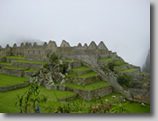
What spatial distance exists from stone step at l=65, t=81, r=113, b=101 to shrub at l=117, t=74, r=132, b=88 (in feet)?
2.74

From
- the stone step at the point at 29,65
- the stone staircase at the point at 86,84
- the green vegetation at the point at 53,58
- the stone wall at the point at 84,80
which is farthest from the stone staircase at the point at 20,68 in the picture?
the stone wall at the point at 84,80

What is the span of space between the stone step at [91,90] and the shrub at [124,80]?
0.84 metres

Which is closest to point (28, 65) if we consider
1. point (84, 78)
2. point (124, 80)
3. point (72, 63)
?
point (72, 63)

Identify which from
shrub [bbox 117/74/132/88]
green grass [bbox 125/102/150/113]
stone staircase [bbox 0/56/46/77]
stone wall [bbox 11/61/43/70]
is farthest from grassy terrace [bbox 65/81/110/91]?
green grass [bbox 125/102/150/113]

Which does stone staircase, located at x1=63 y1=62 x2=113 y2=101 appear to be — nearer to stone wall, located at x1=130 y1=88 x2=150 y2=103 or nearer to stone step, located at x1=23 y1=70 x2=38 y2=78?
stone wall, located at x1=130 y1=88 x2=150 y2=103

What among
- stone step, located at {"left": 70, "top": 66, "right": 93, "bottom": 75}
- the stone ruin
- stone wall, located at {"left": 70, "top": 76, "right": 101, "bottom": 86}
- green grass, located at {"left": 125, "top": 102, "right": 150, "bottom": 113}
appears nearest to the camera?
green grass, located at {"left": 125, "top": 102, "right": 150, "bottom": 113}

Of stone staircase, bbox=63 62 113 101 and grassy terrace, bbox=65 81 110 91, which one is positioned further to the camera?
grassy terrace, bbox=65 81 110 91

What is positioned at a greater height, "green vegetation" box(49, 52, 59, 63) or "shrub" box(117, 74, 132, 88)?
"green vegetation" box(49, 52, 59, 63)

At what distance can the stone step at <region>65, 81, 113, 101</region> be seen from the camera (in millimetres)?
10008

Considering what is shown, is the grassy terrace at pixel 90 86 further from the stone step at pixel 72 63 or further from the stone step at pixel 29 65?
the stone step at pixel 29 65

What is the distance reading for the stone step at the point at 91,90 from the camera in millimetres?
10008

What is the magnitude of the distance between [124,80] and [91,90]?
231 centimetres

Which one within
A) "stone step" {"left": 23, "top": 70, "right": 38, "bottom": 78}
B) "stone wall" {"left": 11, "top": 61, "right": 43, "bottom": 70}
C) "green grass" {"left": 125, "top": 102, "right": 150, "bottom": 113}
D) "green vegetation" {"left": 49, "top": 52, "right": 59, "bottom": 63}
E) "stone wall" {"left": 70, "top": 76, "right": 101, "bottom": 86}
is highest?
"green vegetation" {"left": 49, "top": 52, "right": 59, "bottom": 63}

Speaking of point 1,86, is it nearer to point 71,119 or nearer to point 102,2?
point 71,119
